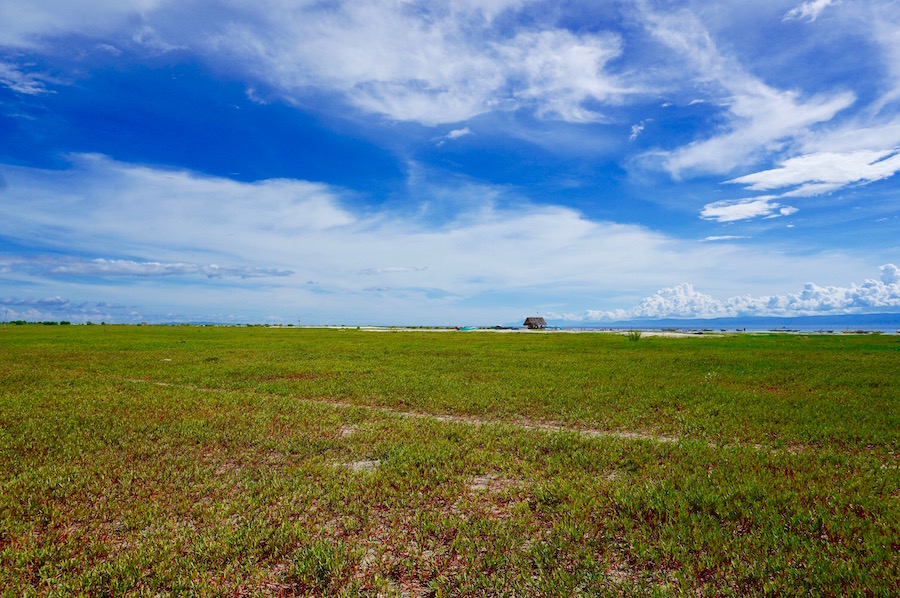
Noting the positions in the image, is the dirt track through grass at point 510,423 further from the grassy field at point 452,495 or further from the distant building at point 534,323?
the distant building at point 534,323

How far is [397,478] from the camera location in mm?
8484

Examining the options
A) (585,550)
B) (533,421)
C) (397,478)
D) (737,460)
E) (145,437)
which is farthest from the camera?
(533,421)

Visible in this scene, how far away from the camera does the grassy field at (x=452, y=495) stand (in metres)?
5.40

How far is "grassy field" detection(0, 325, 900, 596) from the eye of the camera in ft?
17.7

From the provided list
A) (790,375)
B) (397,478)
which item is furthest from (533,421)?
(790,375)

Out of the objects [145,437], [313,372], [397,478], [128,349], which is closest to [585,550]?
[397,478]

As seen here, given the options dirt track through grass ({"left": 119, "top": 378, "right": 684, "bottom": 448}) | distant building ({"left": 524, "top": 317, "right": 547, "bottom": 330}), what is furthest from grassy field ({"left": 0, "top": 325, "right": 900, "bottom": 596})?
distant building ({"left": 524, "top": 317, "right": 547, "bottom": 330})

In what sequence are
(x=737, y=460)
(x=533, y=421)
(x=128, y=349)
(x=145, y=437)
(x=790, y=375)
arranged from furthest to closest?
(x=128, y=349), (x=790, y=375), (x=533, y=421), (x=145, y=437), (x=737, y=460)

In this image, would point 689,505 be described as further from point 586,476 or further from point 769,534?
point 586,476

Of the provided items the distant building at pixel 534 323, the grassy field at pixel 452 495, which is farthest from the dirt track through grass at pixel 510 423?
the distant building at pixel 534 323

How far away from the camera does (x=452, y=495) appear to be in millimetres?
7746

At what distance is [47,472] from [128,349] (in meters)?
36.6

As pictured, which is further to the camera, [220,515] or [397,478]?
[397,478]

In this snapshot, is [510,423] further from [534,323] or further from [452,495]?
[534,323]
